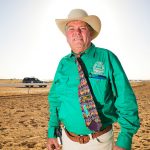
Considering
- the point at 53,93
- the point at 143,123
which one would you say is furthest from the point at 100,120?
the point at 143,123

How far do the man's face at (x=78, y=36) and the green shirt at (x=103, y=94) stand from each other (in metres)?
0.08

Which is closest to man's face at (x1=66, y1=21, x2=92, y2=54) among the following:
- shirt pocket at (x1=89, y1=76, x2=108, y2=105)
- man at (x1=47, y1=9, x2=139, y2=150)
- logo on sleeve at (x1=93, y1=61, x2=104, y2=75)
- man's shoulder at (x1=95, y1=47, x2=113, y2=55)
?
man at (x1=47, y1=9, x2=139, y2=150)

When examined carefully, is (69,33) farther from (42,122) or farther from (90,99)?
(42,122)

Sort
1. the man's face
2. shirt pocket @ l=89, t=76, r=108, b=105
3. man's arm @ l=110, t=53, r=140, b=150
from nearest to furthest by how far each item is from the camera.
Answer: man's arm @ l=110, t=53, r=140, b=150
shirt pocket @ l=89, t=76, r=108, b=105
the man's face

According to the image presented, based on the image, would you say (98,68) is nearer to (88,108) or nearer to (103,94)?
(103,94)

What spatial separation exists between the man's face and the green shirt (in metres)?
0.08

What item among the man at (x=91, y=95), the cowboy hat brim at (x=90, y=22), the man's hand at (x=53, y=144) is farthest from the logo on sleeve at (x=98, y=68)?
the man's hand at (x=53, y=144)

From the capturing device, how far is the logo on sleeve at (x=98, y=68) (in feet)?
8.82

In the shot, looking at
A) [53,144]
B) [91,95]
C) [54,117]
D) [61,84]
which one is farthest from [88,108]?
[53,144]

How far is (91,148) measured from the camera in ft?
9.05

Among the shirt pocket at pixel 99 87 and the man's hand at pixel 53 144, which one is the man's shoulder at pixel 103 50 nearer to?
the shirt pocket at pixel 99 87

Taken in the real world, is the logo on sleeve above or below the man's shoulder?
below

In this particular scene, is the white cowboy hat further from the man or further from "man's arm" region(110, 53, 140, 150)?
"man's arm" region(110, 53, 140, 150)

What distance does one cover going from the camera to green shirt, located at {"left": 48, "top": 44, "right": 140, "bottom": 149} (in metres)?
2.56
